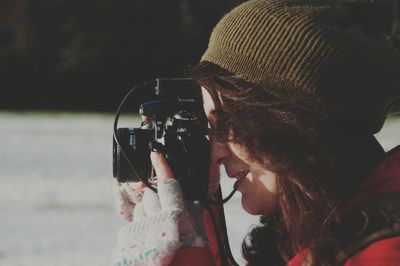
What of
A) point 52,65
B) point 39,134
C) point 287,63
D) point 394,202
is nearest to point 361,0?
point 287,63

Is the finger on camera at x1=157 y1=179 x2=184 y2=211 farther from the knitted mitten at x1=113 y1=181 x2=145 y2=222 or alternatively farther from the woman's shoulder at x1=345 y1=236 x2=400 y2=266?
the woman's shoulder at x1=345 y1=236 x2=400 y2=266

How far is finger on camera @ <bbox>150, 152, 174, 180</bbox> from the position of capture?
192 centimetres

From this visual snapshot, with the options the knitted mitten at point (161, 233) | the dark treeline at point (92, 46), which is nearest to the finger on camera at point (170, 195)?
the knitted mitten at point (161, 233)

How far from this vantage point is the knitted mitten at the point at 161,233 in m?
1.85

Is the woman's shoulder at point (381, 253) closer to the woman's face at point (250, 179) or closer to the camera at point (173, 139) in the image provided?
the woman's face at point (250, 179)

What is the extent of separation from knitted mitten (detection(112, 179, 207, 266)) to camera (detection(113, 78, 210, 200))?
0.14 feet

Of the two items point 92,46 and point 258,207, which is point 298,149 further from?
point 92,46

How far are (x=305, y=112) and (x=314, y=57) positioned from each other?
0.11 meters

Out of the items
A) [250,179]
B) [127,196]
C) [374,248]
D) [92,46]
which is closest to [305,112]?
[250,179]

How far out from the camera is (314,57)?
171 centimetres

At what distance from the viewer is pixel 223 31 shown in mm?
1813

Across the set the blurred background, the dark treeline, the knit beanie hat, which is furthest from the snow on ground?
the dark treeline

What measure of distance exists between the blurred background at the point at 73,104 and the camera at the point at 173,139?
0.31 ft

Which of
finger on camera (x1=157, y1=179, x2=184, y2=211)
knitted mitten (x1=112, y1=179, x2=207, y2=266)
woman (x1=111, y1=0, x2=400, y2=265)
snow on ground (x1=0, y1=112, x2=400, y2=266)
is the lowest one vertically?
snow on ground (x1=0, y1=112, x2=400, y2=266)
